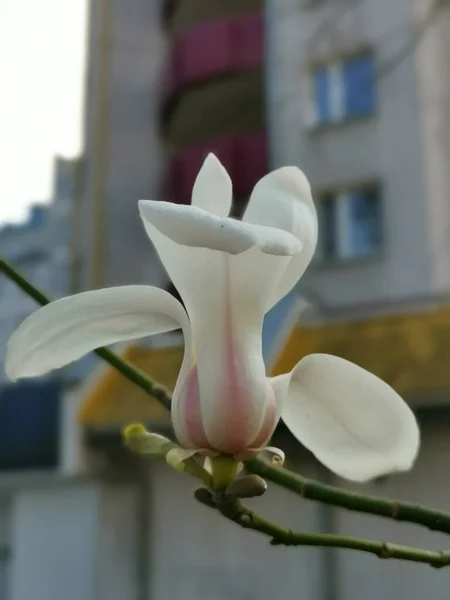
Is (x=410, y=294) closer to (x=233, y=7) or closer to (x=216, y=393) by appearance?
(x=233, y=7)

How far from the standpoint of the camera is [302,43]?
3.17 meters

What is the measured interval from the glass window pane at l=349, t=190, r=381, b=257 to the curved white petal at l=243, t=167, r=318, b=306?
8.77ft

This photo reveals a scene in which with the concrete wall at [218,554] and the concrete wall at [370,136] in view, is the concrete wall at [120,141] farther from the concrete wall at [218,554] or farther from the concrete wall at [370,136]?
the concrete wall at [218,554]

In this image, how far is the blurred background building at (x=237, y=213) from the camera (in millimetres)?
2230

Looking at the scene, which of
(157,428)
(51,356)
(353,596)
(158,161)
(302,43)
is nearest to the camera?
(51,356)

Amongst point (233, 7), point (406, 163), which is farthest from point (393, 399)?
point (233, 7)

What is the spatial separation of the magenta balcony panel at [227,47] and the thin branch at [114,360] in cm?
325

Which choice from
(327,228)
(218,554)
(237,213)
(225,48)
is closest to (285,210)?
(218,554)

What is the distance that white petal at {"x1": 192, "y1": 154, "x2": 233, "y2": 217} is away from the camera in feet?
0.93

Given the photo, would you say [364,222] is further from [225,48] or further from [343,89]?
[225,48]

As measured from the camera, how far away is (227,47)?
343 centimetres

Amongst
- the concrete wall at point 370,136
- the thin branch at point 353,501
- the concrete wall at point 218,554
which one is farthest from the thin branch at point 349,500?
the concrete wall at point 370,136

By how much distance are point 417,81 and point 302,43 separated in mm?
528

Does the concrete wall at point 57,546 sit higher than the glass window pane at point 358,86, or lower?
lower
